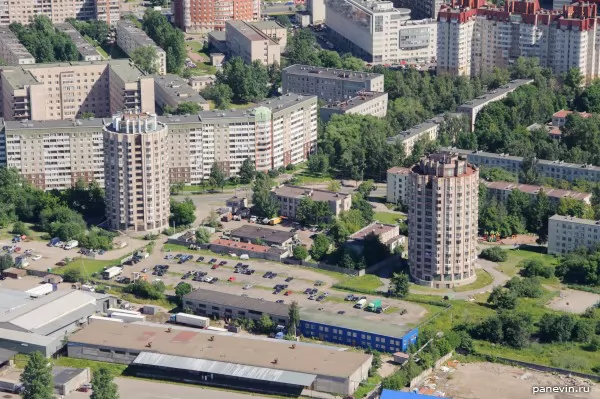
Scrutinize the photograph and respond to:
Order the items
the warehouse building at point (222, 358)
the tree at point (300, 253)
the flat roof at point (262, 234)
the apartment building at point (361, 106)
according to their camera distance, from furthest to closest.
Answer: the apartment building at point (361, 106)
the flat roof at point (262, 234)
the tree at point (300, 253)
the warehouse building at point (222, 358)

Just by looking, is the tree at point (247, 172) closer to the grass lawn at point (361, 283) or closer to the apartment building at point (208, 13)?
the grass lawn at point (361, 283)

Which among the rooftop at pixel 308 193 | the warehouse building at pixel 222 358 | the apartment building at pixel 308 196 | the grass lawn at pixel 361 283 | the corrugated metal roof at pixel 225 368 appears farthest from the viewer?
the rooftop at pixel 308 193

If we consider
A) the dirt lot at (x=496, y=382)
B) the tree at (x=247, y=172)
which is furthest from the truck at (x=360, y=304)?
the tree at (x=247, y=172)

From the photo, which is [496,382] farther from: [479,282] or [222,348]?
[222,348]

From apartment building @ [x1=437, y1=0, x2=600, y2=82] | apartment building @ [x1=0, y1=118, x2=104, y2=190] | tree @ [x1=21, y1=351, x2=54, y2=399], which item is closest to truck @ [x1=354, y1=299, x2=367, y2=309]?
tree @ [x1=21, y1=351, x2=54, y2=399]

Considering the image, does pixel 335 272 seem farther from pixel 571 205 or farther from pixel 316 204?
pixel 571 205

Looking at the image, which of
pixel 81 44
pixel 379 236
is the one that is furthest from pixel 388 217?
pixel 81 44
